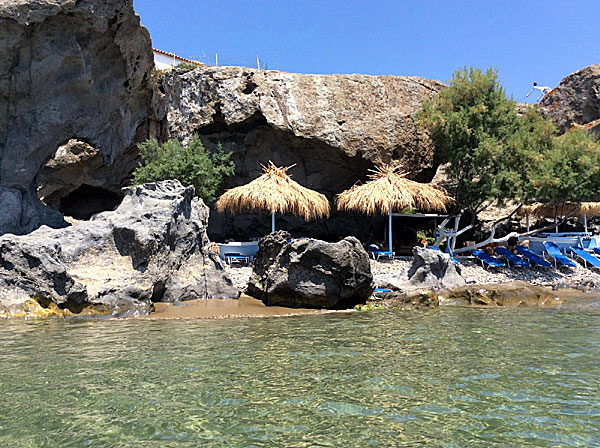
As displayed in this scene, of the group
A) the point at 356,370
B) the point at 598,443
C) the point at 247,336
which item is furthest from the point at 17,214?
the point at 598,443

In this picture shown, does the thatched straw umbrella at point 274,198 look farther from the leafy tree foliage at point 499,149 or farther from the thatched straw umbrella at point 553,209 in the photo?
the thatched straw umbrella at point 553,209

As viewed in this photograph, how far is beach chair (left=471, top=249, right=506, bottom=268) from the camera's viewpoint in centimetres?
1931

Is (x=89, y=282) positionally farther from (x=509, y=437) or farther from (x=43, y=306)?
(x=509, y=437)

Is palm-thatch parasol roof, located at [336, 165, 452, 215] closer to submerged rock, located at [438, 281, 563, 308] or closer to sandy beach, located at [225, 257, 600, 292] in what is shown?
sandy beach, located at [225, 257, 600, 292]

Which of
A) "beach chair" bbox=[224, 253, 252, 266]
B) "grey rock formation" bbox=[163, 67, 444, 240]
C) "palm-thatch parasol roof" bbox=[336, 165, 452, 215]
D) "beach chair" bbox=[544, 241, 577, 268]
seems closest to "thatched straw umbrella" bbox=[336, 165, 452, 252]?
"palm-thatch parasol roof" bbox=[336, 165, 452, 215]

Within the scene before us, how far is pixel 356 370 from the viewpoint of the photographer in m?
5.73

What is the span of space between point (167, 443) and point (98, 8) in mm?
13992

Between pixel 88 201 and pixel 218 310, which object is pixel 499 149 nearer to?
pixel 218 310

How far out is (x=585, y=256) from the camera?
2056 centimetres

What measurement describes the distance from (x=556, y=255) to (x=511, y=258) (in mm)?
2040

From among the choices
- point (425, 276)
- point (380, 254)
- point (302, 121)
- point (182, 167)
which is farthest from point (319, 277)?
point (302, 121)

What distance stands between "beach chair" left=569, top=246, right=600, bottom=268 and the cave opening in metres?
20.3

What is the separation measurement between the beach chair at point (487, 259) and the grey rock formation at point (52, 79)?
48.0 ft

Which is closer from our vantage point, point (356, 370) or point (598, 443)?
point (598, 443)
